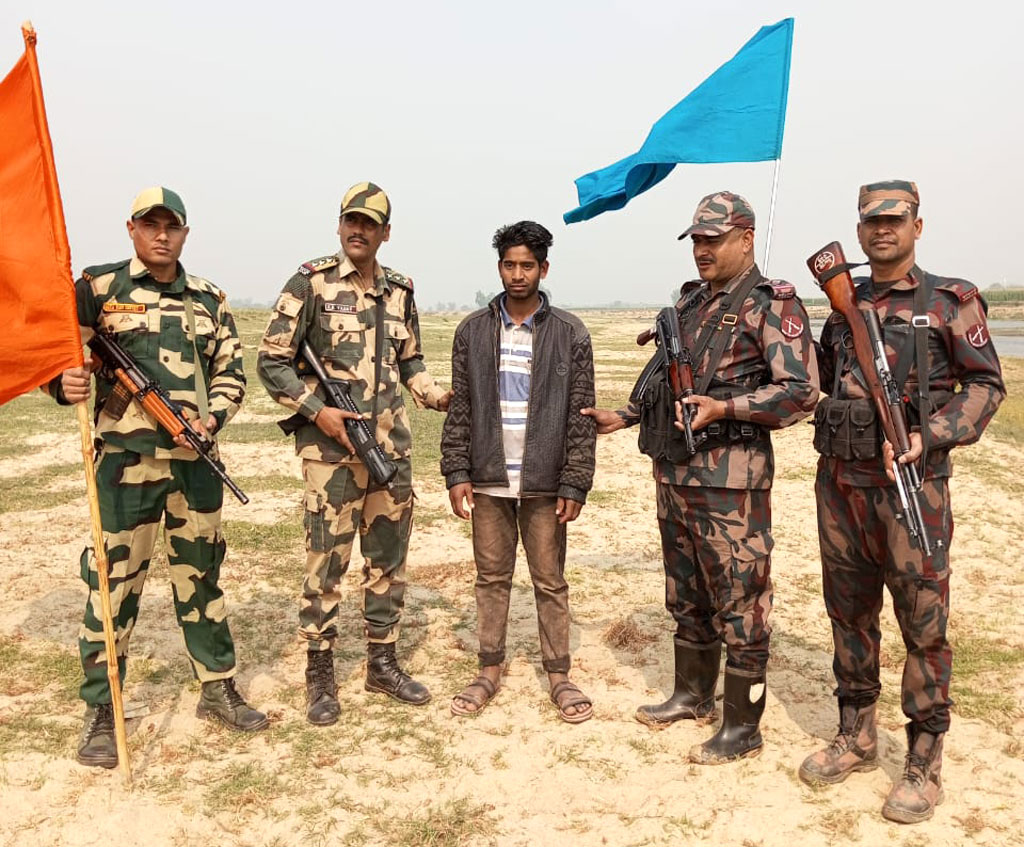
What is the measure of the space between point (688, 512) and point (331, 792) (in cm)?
221

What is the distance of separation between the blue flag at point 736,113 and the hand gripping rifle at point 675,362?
174 centimetres

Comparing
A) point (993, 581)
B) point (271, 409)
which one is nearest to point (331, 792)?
point (993, 581)

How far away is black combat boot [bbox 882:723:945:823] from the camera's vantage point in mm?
3590

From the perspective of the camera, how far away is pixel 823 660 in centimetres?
543

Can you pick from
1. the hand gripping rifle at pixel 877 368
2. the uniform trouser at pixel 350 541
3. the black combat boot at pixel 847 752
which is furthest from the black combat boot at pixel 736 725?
the uniform trouser at pixel 350 541

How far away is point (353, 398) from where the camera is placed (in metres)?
4.51

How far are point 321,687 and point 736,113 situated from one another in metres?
4.49

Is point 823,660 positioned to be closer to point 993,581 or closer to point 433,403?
point 993,581

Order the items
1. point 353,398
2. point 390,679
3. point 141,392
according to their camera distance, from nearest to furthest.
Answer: point 141,392
point 353,398
point 390,679

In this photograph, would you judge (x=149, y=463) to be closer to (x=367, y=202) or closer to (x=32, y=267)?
(x=32, y=267)

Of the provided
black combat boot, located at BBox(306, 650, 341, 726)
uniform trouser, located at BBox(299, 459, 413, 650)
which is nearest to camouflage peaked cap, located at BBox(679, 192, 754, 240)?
uniform trouser, located at BBox(299, 459, 413, 650)

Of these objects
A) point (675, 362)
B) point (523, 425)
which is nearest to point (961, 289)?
point (675, 362)

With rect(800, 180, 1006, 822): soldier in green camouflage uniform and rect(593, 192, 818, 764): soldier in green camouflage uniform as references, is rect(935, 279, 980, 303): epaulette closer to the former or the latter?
rect(800, 180, 1006, 822): soldier in green camouflage uniform

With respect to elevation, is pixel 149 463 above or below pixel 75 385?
below
